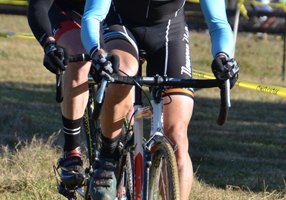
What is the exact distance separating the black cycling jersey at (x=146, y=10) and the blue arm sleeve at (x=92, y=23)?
13.5 inches

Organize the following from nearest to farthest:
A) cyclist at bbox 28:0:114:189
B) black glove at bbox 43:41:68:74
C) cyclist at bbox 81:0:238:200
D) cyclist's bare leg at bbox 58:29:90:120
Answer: cyclist at bbox 81:0:238:200, black glove at bbox 43:41:68:74, cyclist at bbox 28:0:114:189, cyclist's bare leg at bbox 58:29:90:120

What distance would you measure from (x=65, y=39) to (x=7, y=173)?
165 cm

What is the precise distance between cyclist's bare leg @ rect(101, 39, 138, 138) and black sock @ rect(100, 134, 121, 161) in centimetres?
13

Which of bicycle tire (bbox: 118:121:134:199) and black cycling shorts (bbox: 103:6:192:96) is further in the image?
bicycle tire (bbox: 118:121:134:199)

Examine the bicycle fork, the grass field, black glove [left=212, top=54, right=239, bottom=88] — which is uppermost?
black glove [left=212, top=54, right=239, bottom=88]

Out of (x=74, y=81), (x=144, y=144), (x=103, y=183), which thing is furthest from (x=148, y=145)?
(x=74, y=81)

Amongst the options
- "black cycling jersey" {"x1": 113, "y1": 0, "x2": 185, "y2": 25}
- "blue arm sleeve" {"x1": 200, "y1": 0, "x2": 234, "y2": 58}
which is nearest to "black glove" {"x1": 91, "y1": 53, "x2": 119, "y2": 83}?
"blue arm sleeve" {"x1": 200, "y1": 0, "x2": 234, "y2": 58}

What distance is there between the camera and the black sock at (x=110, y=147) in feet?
15.5

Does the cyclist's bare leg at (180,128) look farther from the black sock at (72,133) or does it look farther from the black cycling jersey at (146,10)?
the black sock at (72,133)

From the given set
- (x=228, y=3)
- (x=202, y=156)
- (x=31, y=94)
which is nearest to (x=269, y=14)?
(x=228, y=3)

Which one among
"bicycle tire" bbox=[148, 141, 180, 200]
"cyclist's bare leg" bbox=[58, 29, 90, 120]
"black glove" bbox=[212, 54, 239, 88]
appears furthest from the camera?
"cyclist's bare leg" bbox=[58, 29, 90, 120]

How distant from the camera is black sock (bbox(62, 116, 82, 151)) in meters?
5.37

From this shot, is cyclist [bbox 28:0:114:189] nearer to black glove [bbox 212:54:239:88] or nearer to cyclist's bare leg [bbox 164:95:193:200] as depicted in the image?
cyclist's bare leg [bbox 164:95:193:200]

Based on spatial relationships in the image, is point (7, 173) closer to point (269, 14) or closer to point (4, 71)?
point (4, 71)
